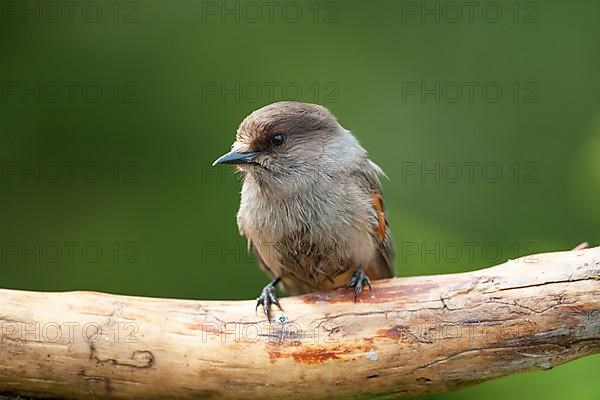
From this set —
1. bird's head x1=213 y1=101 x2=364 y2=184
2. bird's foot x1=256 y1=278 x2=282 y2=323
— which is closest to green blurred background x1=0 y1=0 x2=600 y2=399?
bird's head x1=213 y1=101 x2=364 y2=184

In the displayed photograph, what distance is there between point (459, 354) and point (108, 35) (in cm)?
394

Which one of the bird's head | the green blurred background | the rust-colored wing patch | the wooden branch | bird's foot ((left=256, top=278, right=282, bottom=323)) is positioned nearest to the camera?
the wooden branch

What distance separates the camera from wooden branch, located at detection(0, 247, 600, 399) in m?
3.79

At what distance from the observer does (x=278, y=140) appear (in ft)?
14.8

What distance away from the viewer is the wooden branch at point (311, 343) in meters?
3.79

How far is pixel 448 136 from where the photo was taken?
6.45 meters

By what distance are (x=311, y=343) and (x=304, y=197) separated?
2.89 feet

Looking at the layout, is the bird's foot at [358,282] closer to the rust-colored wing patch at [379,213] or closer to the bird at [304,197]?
the bird at [304,197]

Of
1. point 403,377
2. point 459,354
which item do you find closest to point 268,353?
point 403,377

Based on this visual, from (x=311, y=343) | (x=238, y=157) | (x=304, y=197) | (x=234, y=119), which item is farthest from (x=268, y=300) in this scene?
(x=234, y=119)

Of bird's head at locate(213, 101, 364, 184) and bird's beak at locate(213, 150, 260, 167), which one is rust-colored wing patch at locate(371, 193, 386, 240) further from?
bird's beak at locate(213, 150, 260, 167)

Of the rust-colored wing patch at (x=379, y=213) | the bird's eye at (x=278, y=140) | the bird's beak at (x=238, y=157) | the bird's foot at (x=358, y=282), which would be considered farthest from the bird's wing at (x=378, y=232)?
the bird's beak at (x=238, y=157)

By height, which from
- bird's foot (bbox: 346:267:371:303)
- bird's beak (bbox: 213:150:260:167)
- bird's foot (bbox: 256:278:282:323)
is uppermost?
bird's beak (bbox: 213:150:260:167)

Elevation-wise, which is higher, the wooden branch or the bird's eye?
the bird's eye
